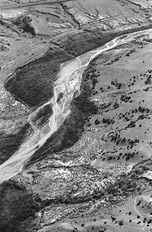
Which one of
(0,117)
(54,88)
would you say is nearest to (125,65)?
(54,88)

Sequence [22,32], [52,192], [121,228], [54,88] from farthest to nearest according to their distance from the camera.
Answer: [22,32] < [54,88] < [52,192] < [121,228]

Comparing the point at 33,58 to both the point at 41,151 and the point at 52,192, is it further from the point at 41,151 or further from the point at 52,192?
the point at 52,192

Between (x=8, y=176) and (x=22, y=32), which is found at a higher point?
(x=22, y=32)

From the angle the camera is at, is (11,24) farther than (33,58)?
Yes

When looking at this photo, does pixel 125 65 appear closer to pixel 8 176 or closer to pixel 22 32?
pixel 22 32

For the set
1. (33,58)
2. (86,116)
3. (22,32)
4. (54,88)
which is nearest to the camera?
(86,116)

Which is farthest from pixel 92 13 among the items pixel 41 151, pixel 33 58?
pixel 41 151
